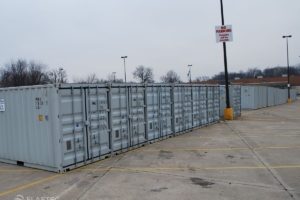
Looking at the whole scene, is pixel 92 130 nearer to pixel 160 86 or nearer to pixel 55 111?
pixel 55 111

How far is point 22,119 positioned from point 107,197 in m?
4.16

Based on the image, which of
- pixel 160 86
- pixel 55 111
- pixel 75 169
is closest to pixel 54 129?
pixel 55 111

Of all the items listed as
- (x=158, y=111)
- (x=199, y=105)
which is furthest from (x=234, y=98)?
(x=158, y=111)

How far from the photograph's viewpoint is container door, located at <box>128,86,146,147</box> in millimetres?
10014

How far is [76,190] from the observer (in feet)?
19.5

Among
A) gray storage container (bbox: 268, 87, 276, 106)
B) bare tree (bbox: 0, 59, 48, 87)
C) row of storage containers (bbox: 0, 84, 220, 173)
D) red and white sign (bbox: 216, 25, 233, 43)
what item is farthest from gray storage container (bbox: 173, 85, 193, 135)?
bare tree (bbox: 0, 59, 48, 87)

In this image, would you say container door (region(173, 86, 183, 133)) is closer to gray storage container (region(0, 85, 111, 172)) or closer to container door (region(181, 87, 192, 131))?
container door (region(181, 87, 192, 131))

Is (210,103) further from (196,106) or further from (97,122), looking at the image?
(97,122)

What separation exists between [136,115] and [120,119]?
3.12 ft

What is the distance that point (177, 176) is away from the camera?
6.78m

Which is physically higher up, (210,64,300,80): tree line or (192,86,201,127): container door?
(210,64,300,80): tree line

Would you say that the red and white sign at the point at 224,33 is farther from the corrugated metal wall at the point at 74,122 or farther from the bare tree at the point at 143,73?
the bare tree at the point at 143,73

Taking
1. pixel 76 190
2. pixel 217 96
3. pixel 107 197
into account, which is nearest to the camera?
pixel 107 197

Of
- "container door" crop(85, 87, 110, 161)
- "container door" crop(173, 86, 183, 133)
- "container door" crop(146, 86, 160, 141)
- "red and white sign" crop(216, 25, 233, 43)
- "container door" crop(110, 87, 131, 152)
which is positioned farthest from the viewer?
"red and white sign" crop(216, 25, 233, 43)
